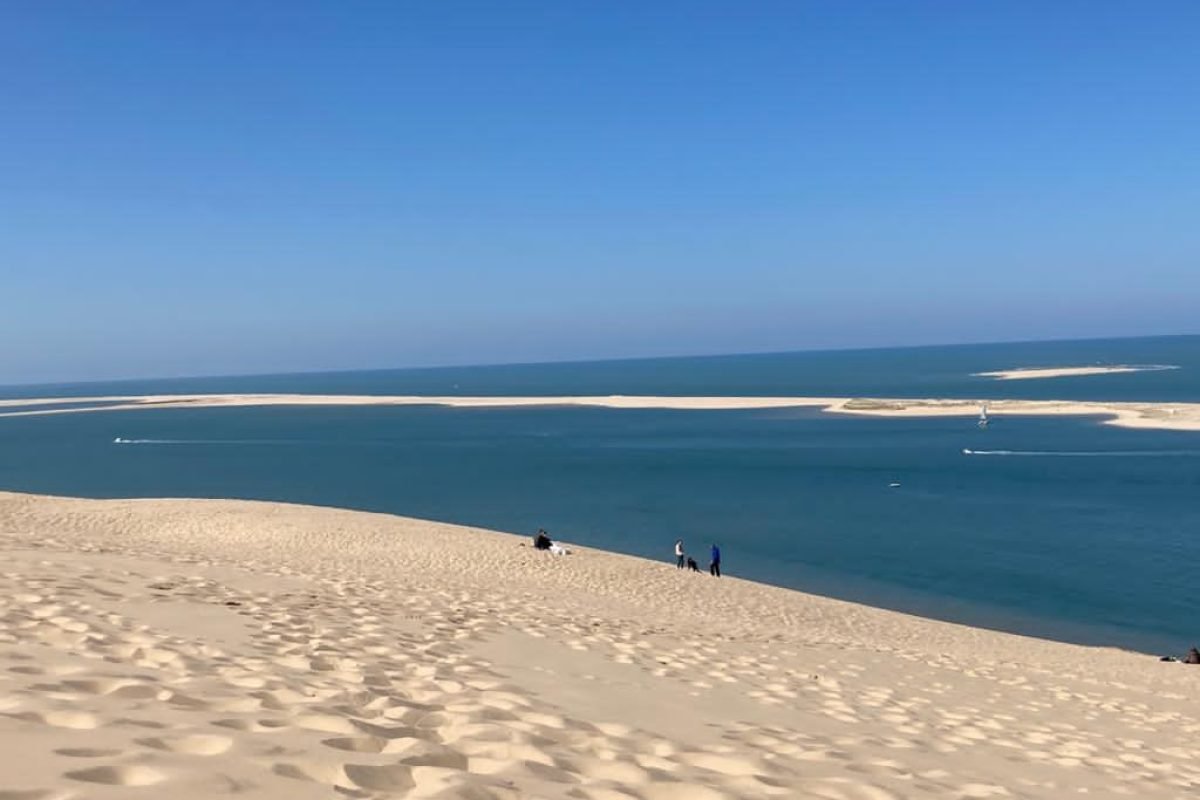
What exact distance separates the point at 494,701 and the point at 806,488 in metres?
38.9

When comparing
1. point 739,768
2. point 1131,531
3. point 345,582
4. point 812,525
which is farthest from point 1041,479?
point 739,768

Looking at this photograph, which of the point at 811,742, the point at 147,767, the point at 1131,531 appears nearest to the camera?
the point at 147,767

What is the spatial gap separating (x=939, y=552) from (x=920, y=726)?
22881 mm

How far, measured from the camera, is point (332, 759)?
13.5ft

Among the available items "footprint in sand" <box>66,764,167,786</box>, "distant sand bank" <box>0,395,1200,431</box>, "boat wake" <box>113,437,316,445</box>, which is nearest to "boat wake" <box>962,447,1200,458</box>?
"distant sand bank" <box>0,395,1200,431</box>

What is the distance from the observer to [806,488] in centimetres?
4309

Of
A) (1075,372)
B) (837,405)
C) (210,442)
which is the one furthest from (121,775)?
(1075,372)

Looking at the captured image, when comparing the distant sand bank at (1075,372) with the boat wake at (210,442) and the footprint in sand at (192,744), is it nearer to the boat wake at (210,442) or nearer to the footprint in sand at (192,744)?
the boat wake at (210,442)

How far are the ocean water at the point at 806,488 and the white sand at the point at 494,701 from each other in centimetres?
987

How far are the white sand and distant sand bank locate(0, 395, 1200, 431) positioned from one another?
64972 mm

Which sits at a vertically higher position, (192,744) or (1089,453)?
(192,744)

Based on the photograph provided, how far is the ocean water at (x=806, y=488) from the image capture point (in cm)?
2423

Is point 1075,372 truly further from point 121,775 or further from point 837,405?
point 121,775

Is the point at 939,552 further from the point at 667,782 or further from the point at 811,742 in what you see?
the point at 667,782
